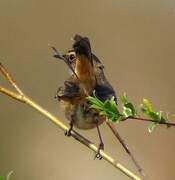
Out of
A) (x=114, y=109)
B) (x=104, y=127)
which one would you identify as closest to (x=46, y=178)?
(x=104, y=127)

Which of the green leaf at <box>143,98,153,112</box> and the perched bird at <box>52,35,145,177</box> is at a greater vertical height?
the green leaf at <box>143,98,153,112</box>

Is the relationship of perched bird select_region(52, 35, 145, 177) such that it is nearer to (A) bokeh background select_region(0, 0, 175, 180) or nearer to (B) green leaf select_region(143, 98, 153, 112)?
(B) green leaf select_region(143, 98, 153, 112)

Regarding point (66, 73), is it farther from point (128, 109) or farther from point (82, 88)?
point (128, 109)

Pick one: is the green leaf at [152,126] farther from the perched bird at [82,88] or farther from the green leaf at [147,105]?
the perched bird at [82,88]

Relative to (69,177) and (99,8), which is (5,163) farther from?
(99,8)

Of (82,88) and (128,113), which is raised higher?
(128,113)

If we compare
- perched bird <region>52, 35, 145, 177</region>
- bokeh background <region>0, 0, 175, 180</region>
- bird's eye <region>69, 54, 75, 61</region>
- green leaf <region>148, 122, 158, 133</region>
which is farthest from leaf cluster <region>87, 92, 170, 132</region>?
bokeh background <region>0, 0, 175, 180</region>

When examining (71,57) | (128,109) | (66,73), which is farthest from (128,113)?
(66,73)
